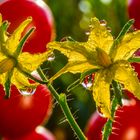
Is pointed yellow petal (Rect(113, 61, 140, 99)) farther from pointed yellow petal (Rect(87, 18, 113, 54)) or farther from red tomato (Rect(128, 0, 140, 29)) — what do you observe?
red tomato (Rect(128, 0, 140, 29))

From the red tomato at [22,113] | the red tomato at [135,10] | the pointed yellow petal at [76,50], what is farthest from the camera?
the red tomato at [22,113]

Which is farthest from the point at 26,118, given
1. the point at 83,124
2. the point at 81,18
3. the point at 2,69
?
the point at 81,18

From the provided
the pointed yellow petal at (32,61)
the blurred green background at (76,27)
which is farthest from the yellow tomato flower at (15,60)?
the blurred green background at (76,27)

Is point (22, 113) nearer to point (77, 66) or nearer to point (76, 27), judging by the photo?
point (77, 66)

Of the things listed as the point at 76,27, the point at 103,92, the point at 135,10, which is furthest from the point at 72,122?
the point at 76,27

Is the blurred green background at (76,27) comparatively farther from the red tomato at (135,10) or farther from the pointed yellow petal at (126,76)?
the pointed yellow petal at (126,76)
